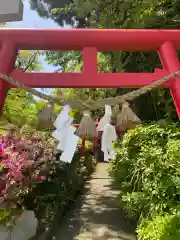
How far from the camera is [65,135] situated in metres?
2.00

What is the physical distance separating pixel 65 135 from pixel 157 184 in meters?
1.95

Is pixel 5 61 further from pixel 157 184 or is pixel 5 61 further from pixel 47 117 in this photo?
pixel 157 184

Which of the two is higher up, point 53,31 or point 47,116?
point 53,31

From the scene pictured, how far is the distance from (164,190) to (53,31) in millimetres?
2053

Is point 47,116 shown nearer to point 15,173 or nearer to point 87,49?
point 87,49

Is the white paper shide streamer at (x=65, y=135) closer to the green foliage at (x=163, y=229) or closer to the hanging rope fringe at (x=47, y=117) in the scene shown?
the hanging rope fringe at (x=47, y=117)

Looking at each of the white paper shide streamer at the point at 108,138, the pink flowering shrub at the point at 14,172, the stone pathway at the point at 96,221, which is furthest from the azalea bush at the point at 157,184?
the white paper shide streamer at the point at 108,138

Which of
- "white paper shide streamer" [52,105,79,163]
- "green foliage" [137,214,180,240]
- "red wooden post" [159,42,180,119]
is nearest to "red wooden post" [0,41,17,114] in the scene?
"white paper shide streamer" [52,105,79,163]

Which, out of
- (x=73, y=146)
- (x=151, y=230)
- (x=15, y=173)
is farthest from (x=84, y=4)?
(x=73, y=146)

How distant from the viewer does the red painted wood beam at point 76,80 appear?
2.18 meters

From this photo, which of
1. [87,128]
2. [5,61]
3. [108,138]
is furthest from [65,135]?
[5,61]

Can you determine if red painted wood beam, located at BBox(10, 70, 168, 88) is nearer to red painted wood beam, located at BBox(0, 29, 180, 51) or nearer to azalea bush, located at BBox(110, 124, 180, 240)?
red painted wood beam, located at BBox(0, 29, 180, 51)

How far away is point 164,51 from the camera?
2.30 metres

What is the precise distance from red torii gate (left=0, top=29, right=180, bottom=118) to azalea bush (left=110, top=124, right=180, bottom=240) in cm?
150
